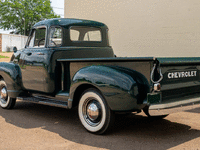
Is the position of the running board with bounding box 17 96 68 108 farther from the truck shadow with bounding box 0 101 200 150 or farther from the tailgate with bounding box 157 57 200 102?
the tailgate with bounding box 157 57 200 102

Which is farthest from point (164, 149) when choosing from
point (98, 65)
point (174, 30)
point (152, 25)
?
point (152, 25)

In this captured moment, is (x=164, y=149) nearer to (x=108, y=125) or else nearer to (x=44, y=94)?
(x=108, y=125)

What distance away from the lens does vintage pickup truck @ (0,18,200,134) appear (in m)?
3.61

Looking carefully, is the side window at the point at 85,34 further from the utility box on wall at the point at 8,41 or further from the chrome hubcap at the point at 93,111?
the utility box on wall at the point at 8,41

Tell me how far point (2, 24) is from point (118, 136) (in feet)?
168

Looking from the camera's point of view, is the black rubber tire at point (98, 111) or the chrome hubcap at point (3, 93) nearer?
the black rubber tire at point (98, 111)

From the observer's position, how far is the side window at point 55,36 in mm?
5242

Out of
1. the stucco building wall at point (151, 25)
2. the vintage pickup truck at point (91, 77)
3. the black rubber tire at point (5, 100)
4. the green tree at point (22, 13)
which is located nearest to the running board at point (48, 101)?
the vintage pickup truck at point (91, 77)

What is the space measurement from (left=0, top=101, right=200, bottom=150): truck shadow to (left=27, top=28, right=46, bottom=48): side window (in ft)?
4.78

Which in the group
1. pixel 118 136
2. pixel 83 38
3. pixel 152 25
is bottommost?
pixel 118 136

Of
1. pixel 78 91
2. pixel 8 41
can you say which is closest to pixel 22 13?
pixel 8 41

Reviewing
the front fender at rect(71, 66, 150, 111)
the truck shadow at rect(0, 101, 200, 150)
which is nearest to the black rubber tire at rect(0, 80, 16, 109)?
the truck shadow at rect(0, 101, 200, 150)

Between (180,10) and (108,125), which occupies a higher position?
(180,10)

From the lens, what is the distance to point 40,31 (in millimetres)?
5625
